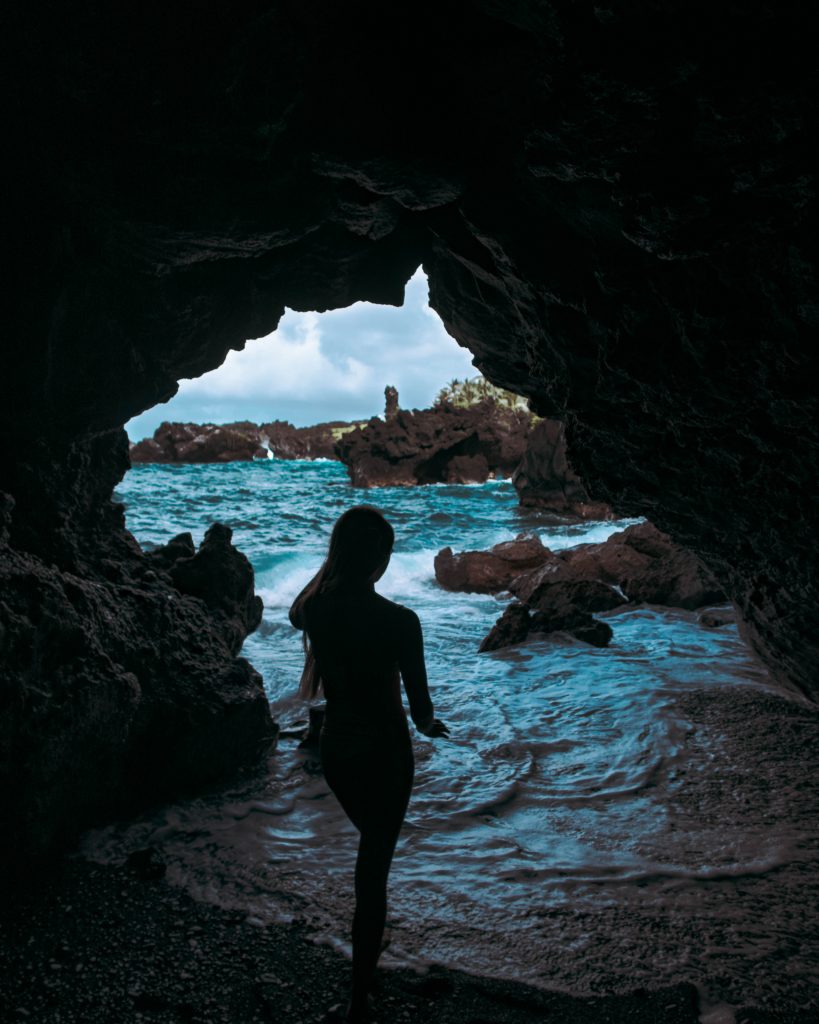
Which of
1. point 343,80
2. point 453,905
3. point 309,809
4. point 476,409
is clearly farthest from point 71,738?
point 476,409

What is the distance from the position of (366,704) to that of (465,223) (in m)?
3.89

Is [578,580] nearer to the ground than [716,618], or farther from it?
farther from it

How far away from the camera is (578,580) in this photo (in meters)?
11.5

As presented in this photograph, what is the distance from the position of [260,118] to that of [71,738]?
12.9 feet

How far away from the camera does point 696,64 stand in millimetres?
2338

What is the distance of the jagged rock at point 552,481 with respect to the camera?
2952 centimetres

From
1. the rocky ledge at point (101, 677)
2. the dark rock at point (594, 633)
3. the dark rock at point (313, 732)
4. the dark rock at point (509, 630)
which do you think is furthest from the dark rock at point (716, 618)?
the rocky ledge at point (101, 677)

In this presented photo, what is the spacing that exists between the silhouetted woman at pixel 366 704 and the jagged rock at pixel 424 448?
3805 cm

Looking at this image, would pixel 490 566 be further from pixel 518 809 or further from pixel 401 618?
pixel 401 618

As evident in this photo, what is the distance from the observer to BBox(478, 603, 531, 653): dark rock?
31.5 ft

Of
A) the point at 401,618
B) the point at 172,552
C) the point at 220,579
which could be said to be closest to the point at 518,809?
the point at 401,618

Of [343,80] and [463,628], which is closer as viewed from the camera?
[343,80]

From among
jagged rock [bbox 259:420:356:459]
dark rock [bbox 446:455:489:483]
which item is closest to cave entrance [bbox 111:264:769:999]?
dark rock [bbox 446:455:489:483]

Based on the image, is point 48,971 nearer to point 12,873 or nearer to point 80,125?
point 12,873
